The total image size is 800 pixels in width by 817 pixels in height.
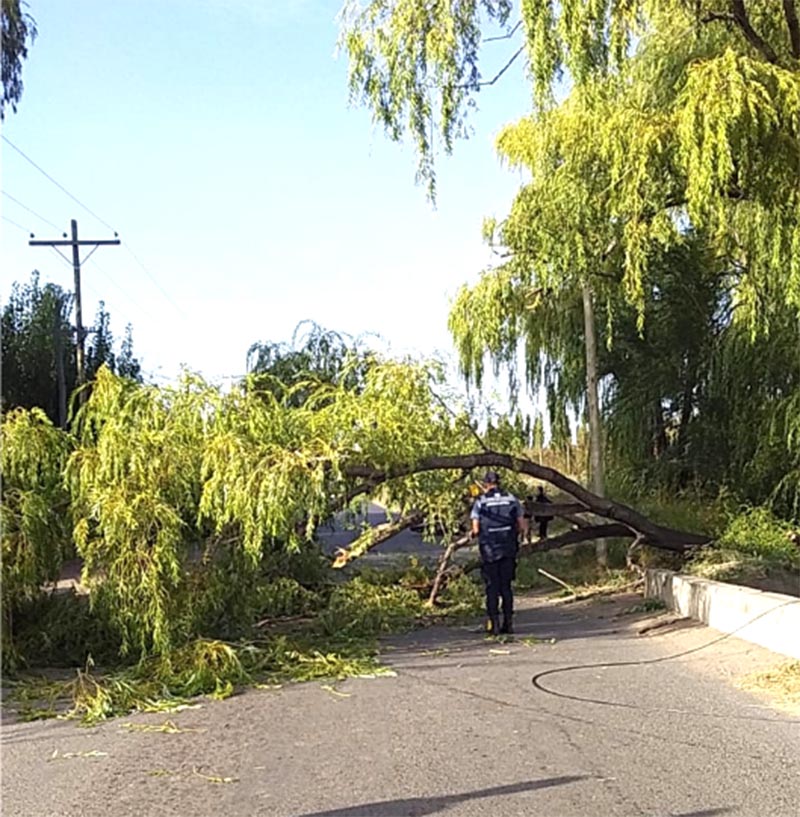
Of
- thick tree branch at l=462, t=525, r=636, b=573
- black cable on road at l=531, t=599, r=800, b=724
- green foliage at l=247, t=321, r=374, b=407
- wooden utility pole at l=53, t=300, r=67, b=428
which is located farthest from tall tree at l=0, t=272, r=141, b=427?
black cable on road at l=531, t=599, r=800, b=724

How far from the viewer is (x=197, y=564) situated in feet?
34.5

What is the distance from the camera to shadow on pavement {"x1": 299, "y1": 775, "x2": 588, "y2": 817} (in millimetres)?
5684

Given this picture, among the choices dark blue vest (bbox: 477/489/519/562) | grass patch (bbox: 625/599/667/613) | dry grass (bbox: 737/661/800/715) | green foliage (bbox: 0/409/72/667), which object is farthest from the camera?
grass patch (bbox: 625/599/667/613)

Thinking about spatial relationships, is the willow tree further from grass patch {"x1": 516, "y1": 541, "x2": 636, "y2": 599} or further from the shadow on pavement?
the shadow on pavement

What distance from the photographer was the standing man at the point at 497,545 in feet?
39.1

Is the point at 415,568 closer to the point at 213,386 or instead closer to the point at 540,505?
the point at 540,505

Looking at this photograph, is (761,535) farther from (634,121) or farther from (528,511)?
(634,121)

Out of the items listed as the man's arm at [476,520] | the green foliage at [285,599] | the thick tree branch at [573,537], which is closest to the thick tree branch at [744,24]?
the thick tree branch at [573,537]

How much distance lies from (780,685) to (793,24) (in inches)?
340

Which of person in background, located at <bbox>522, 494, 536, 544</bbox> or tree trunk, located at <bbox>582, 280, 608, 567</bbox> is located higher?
tree trunk, located at <bbox>582, 280, 608, 567</bbox>

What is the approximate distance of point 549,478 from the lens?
1370 centimetres

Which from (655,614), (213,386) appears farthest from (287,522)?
(655,614)

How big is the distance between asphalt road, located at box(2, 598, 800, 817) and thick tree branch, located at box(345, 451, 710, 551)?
2495 mm

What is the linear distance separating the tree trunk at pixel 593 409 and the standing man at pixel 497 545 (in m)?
5.89
